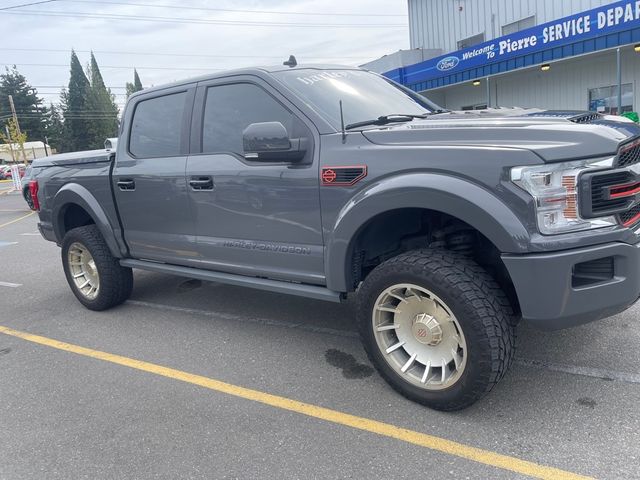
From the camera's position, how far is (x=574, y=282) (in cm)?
264

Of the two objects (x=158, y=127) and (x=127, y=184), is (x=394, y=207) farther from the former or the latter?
(x=127, y=184)

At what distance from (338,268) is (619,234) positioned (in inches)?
60.1

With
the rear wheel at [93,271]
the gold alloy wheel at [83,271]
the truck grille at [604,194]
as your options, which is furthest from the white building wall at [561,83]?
the gold alloy wheel at [83,271]

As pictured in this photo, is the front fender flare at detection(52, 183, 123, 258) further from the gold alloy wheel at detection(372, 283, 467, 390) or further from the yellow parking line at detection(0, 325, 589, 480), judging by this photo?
the gold alloy wheel at detection(372, 283, 467, 390)

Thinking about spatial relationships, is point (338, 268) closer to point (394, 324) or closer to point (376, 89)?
point (394, 324)

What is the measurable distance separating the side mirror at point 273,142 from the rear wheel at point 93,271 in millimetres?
2467

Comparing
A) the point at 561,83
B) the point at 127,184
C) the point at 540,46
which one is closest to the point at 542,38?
the point at 540,46

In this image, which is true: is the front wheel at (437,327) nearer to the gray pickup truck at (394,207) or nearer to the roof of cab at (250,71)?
the gray pickup truck at (394,207)

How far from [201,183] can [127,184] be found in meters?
1.04

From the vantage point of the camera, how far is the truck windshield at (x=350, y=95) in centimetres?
365

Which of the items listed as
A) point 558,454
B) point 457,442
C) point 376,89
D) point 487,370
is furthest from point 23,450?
point 376,89

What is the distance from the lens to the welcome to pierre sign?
11.1m

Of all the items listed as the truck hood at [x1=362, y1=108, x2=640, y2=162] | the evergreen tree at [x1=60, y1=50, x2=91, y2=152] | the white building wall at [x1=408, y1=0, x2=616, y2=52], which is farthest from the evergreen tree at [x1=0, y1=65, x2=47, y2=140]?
the truck hood at [x1=362, y1=108, x2=640, y2=162]

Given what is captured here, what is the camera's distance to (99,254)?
16.9 feet
